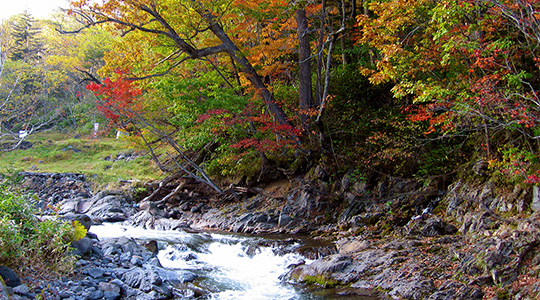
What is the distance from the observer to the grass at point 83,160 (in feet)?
65.9

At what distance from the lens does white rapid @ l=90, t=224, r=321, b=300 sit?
250 inches

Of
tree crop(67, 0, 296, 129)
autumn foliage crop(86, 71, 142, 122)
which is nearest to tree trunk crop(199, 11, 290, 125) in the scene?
tree crop(67, 0, 296, 129)

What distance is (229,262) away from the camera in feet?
27.3

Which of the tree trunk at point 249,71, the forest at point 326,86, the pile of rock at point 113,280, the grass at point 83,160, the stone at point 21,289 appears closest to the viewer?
the stone at point 21,289

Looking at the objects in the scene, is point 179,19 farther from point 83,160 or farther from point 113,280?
point 83,160

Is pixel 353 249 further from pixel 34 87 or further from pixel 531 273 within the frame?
pixel 34 87

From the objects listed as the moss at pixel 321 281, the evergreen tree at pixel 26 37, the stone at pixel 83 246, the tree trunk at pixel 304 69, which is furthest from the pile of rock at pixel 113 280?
the evergreen tree at pixel 26 37

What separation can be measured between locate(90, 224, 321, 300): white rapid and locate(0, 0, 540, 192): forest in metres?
3.38

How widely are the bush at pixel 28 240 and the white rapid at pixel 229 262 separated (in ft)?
8.15

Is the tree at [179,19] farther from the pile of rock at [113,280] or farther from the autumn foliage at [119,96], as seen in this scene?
the pile of rock at [113,280]

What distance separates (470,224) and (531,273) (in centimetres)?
237

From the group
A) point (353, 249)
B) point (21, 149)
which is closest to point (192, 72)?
point (353, 249)

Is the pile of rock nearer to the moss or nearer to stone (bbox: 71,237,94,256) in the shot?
stone (bbox: 71,237,94,256)

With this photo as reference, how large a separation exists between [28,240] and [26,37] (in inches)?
1686
